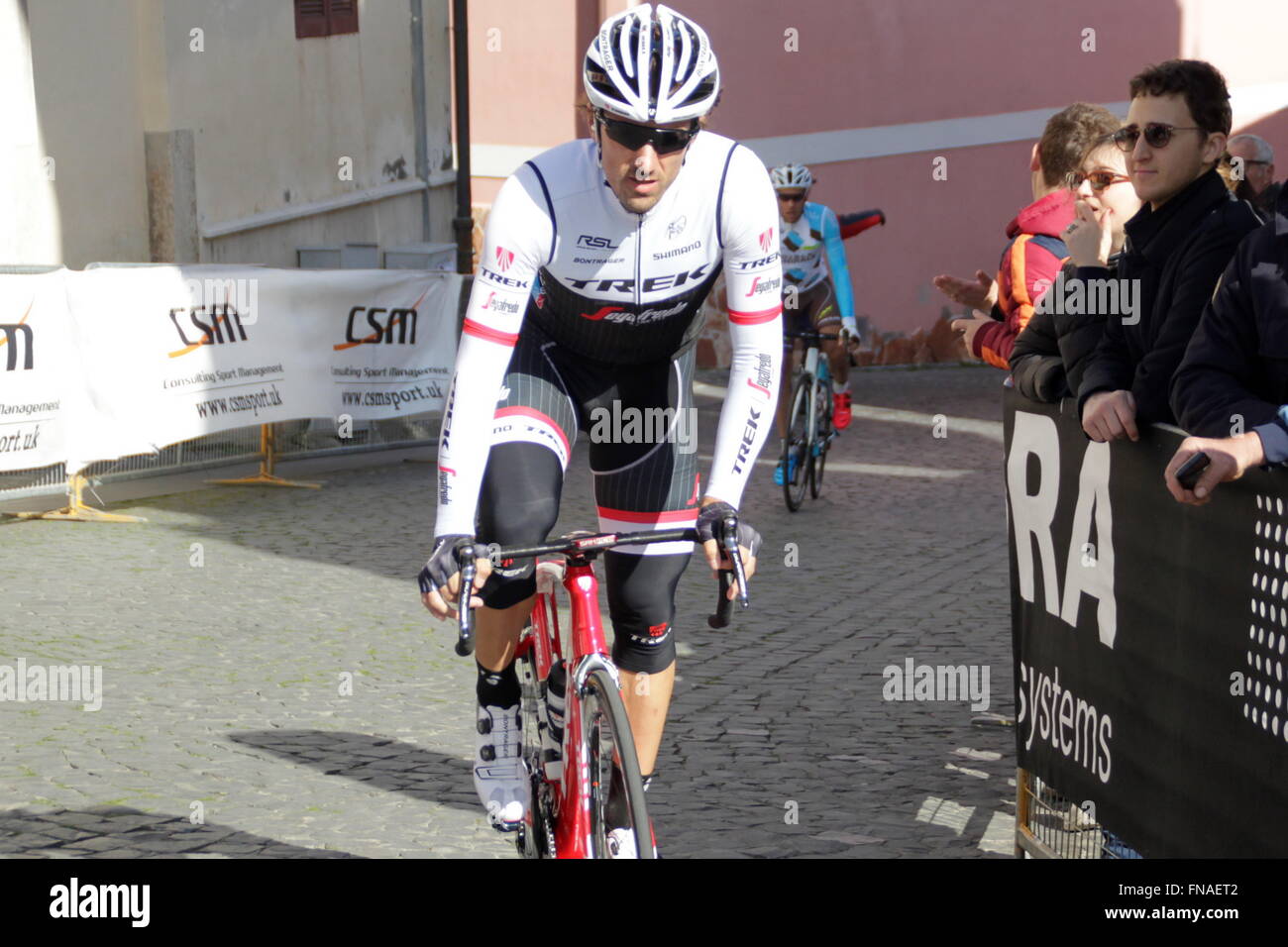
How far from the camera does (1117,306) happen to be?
439 cm

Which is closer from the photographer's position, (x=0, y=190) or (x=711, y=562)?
(x=711, y=562)

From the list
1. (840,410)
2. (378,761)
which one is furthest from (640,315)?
(840,410)

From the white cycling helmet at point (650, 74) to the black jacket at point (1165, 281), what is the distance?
4.08 ft

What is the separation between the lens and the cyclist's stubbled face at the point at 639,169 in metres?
3.90

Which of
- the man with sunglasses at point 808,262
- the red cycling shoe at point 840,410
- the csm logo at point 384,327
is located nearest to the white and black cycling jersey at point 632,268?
the man with sunglasses at point 808,262

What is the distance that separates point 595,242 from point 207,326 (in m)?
8.46

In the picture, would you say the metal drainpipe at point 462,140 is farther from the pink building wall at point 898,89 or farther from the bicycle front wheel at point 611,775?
the bicycle front wheel at point 611,775

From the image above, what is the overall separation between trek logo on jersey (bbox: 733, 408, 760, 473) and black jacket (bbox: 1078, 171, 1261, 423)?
845 millimetres

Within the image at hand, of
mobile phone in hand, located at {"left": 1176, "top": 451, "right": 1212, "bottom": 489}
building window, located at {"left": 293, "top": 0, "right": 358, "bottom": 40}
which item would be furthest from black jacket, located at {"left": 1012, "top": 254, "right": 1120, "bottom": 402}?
building window, located at {"left": 293, "top": 0, "right": 358, "bottom": 40}

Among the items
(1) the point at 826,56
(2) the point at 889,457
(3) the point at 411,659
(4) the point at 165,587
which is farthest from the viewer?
(1) the point at 826,56

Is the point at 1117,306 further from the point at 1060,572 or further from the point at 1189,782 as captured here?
the point at 1189,782

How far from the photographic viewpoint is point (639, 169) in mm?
3916
